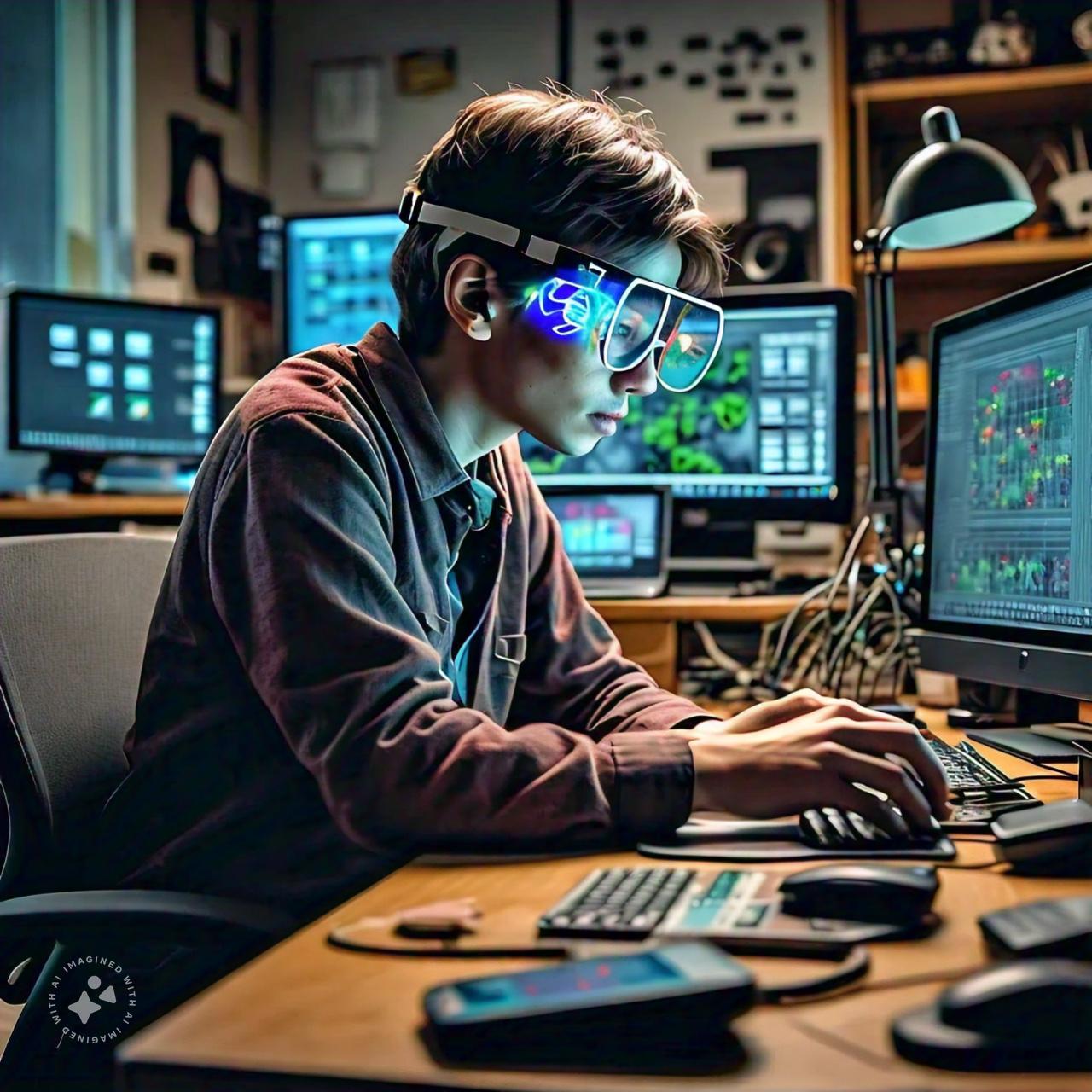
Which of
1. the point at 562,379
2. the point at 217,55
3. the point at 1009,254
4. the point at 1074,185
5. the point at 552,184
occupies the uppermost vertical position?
the point at 217,55

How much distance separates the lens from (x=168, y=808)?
1.00 meters

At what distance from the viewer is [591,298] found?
102cm

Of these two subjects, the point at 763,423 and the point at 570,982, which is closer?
the point at 570,982

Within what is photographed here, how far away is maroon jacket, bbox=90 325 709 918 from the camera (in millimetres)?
822

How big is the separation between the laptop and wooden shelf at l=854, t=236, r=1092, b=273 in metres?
1.53

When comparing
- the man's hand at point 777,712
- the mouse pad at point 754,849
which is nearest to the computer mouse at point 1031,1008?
the mouse pad at point 754,849

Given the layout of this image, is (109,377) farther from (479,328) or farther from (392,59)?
(479,328)

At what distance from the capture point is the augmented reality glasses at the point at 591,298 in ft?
3.30

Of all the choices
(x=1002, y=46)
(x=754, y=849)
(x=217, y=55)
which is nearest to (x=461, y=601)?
(x=754, y=849)

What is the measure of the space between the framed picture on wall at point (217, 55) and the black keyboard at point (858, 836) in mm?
3436

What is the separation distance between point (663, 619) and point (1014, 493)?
0.59 metres

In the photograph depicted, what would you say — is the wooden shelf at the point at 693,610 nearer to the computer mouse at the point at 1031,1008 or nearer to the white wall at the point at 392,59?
the computer mouse at the point at 1031,1008

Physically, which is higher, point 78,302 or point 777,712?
point 78,302

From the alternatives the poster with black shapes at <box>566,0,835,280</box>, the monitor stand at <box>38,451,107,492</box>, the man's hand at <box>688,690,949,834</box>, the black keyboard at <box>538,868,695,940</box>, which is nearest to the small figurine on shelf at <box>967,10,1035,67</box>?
the poster with black shapes at <box>566,0,835,280</box>
